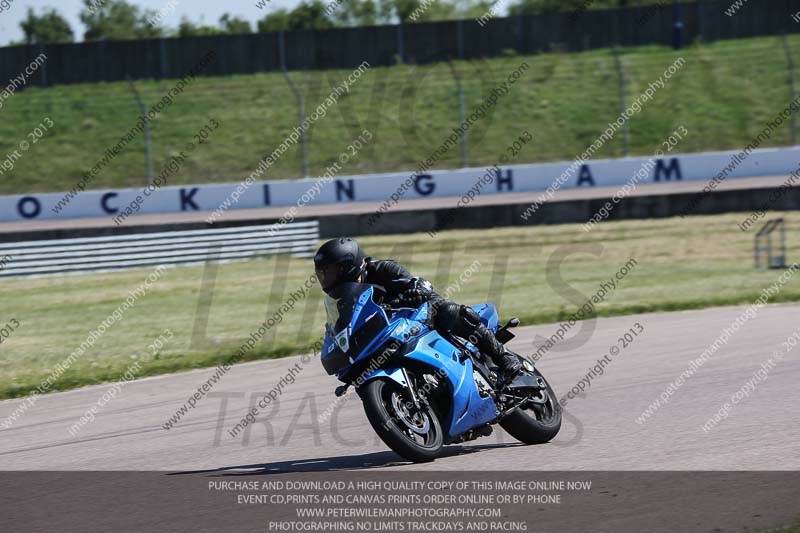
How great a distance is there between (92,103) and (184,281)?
18.3 m

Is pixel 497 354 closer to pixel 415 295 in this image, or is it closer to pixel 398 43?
pixel 415 295

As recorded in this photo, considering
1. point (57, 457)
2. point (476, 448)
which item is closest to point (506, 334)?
point (476, 448)

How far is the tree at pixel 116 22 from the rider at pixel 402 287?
41421 millimetres

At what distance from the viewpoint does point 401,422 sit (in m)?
6.99

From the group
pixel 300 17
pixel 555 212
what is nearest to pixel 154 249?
pixel 555 212

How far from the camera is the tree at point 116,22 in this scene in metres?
47.6

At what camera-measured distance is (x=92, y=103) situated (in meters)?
36.4

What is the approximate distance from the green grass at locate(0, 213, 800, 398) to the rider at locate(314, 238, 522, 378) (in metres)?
5.60

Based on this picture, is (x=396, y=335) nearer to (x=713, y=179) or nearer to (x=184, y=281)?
(x=184, y=281)

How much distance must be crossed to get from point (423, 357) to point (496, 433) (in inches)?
54.3

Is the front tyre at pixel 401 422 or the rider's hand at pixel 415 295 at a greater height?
the rider's hand at pixel 415 295

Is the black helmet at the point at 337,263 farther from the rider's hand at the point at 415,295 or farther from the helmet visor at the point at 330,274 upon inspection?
the rider's hand at the point at 415,295

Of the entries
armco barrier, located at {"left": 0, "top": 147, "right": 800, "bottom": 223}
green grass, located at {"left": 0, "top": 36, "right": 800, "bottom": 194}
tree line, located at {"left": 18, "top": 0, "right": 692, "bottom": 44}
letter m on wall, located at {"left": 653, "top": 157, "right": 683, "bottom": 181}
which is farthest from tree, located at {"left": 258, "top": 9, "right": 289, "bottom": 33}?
letter m on wall, located at {"left": 653, "top": 157, "right": 683, "bottom": 181}

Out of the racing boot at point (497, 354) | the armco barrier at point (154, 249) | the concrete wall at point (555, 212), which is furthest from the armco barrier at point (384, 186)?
the racing boot at point (497, 354)
